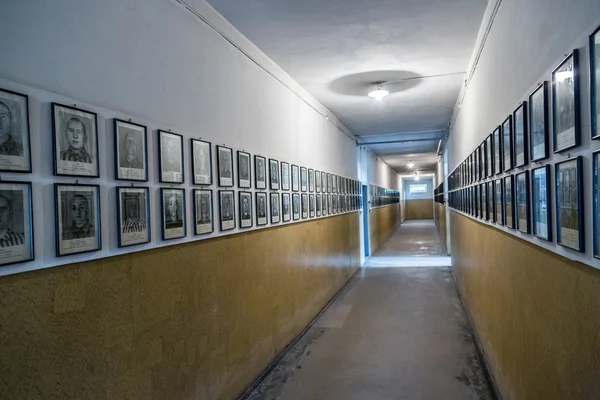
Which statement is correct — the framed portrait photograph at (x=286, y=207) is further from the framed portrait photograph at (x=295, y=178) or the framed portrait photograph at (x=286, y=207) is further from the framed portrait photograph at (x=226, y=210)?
the framed portrait photograph at (x=226, y=210)

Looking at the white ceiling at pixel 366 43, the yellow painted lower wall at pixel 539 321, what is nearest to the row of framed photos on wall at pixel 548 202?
the yellow painted lower wall at pixel 539 321

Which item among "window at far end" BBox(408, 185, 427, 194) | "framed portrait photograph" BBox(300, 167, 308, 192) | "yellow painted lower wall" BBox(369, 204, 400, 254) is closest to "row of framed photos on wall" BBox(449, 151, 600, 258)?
"framed portrait photograph" BBox(300, 167, 308, 192)

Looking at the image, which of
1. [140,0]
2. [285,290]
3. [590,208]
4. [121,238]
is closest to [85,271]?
[121,238]

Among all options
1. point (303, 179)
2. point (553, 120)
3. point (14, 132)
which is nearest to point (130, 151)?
point (14, 132)

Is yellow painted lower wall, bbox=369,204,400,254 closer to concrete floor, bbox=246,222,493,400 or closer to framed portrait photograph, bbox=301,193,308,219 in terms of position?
concrete floor, bbox=246,222,493,400

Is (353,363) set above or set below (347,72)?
below

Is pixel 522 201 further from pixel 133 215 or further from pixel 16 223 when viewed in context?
pixel 16 223

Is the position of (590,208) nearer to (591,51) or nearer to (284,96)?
(591,51)

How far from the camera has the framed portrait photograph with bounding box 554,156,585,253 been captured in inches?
55.7

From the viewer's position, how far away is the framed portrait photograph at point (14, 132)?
1532 mm

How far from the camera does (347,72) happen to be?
15.8 ft

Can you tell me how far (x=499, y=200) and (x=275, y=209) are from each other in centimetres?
216

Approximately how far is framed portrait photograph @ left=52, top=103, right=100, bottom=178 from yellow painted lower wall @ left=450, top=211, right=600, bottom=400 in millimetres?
2084

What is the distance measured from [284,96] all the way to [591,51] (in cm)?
367
